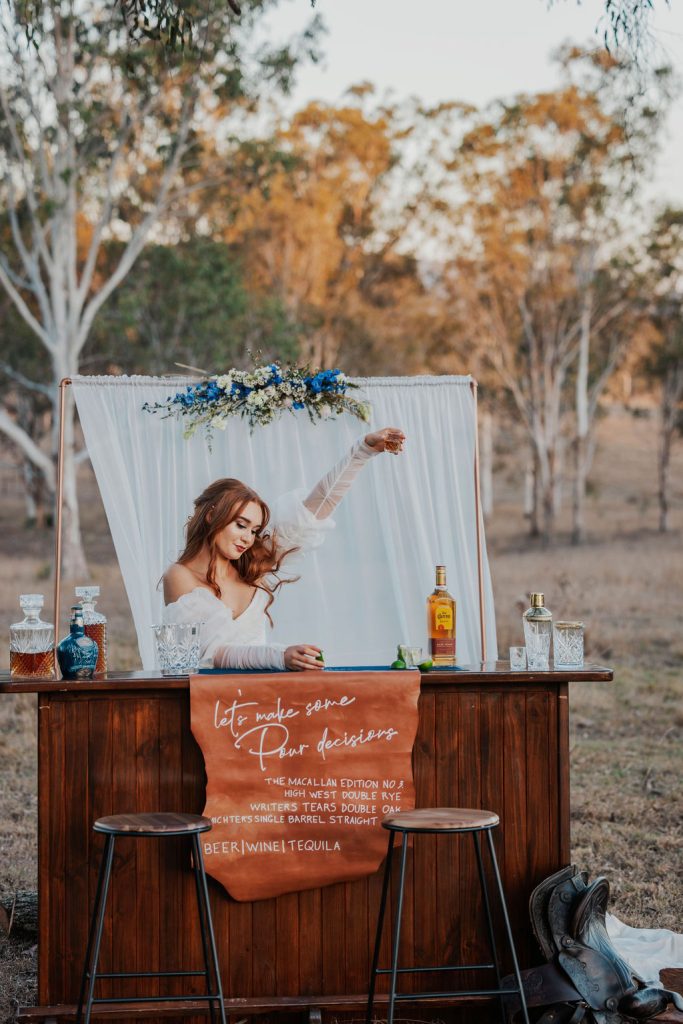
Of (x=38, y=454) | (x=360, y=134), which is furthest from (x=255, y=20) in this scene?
(x=360, y=134)

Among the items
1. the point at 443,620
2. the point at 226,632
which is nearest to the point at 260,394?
the point at 226,632

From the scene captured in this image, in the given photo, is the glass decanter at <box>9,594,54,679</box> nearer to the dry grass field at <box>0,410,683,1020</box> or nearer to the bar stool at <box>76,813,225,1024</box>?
the bar stool at <box>76,813,225,1024</box>

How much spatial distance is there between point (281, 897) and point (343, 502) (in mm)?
2631

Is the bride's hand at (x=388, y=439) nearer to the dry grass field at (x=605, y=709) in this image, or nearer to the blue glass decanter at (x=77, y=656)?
the blue glass decanter at (x=77, y=656)

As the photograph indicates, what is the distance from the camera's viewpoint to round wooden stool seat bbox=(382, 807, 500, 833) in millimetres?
3133

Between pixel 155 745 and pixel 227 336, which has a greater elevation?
pixel 227 336

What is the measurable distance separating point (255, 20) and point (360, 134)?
950 cm

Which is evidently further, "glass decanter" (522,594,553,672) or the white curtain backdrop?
the white curtain backdrop

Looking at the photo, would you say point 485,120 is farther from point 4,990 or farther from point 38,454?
point 4,990

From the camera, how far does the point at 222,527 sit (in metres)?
4.20

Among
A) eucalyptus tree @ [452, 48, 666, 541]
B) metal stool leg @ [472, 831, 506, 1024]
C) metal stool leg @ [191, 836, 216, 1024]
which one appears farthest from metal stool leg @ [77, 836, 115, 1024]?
eucalyptus tree @ [452, 48, 666, 541]

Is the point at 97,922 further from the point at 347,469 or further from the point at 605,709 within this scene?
the point at 605,709

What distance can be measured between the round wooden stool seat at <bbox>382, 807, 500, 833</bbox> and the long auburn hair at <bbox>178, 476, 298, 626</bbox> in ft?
Result: 4.12

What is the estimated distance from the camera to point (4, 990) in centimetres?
400
